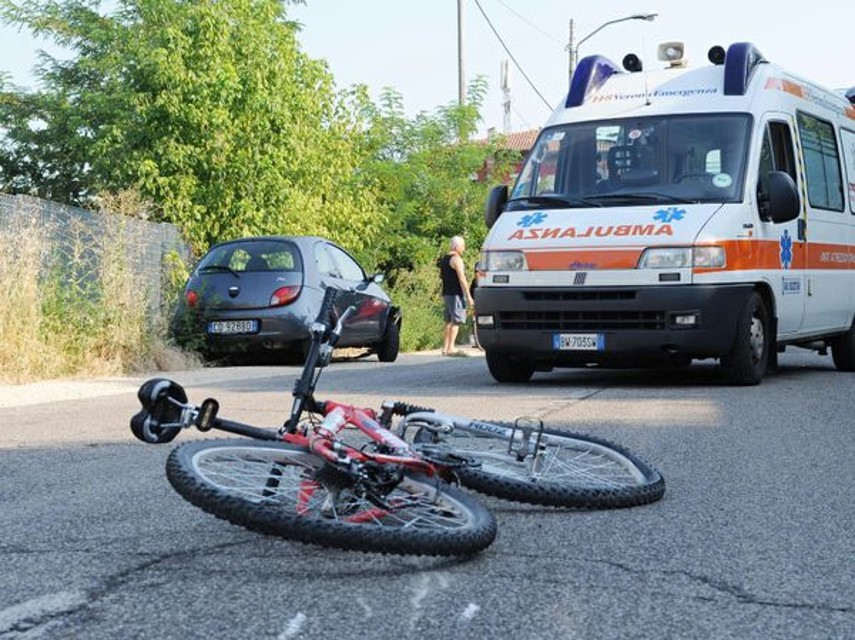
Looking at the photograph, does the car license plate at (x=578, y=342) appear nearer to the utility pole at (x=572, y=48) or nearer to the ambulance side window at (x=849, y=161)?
the ambulance side window at (x=849, y=161)

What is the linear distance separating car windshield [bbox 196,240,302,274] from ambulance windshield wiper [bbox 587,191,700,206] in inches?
184

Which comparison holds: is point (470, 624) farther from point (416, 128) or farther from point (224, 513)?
point (416, 128)

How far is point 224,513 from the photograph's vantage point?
3.85 m

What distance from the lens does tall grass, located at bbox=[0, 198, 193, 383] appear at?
1268cm

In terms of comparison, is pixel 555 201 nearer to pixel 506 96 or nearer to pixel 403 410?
pixel 403 410

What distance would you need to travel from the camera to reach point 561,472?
5.20 metres

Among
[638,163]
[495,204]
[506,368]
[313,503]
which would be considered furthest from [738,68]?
[313,503]

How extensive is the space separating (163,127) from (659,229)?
10.8 meters

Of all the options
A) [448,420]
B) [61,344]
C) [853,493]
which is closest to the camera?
[448,420]

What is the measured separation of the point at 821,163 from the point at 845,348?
213 cm

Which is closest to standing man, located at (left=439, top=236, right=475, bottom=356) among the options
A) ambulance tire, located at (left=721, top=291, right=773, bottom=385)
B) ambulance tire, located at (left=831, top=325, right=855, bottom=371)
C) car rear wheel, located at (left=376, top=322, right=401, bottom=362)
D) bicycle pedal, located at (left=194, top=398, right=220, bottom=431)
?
car rear wheel, located at (left=376, top=322, right=401, bottom=362)

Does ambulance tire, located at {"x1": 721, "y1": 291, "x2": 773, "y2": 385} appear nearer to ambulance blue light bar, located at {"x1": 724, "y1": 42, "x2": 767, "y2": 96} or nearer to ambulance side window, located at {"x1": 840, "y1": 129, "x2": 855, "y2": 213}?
ambulance blue light bar, located at {"x1": 724, "y1": 42, "x2": 767, "y2": 96}

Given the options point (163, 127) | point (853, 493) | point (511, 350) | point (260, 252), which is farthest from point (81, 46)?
point (853, 493)

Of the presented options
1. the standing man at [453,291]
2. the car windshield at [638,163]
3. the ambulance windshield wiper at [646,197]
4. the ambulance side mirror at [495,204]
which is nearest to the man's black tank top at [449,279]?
the standing man at [453,291]
